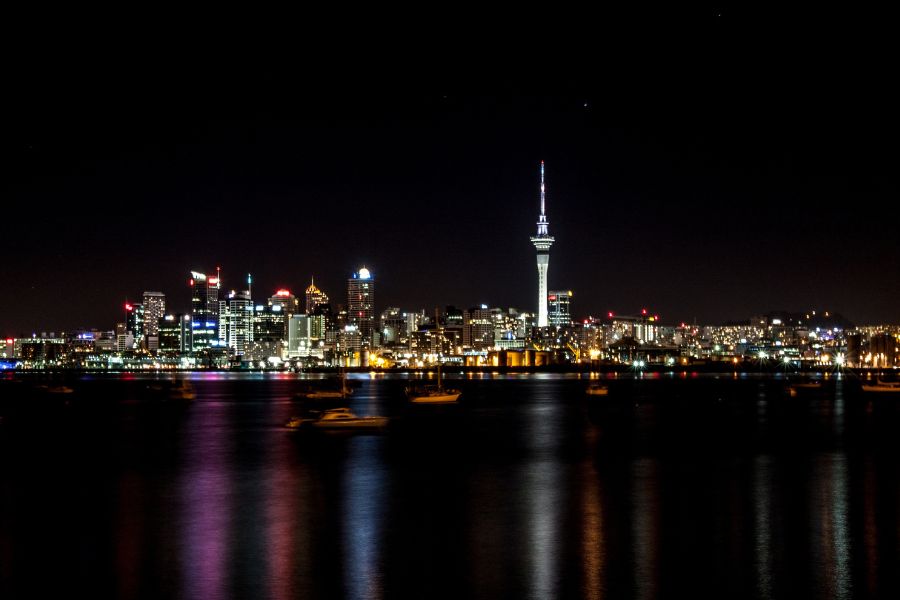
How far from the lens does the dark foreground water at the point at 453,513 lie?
14.5 meters

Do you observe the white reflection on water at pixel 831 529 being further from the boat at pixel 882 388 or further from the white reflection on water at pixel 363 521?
the boat at pixel 882 388

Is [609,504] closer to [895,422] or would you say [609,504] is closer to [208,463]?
[208,463]

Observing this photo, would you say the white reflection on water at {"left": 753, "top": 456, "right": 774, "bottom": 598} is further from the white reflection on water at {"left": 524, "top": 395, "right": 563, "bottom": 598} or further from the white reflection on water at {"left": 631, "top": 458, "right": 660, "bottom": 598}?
the white reflection on water at {"left": 524, "top": 395, "right": 563, "bottom": 598}

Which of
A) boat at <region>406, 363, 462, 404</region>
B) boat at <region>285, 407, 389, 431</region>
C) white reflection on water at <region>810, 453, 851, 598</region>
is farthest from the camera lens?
boat at <region>406, 363, 462, 404</region>

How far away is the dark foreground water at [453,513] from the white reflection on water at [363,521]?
72 millimetres

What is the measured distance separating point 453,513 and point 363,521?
6.15 feet

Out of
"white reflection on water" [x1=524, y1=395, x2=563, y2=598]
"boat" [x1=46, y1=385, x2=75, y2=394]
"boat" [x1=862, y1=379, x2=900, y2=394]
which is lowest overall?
"boat" [x1=862, y1=379, x2=900, y2=394]

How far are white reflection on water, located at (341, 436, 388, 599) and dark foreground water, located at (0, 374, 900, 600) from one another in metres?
0.07

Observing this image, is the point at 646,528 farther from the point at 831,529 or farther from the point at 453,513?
the point at 453,513

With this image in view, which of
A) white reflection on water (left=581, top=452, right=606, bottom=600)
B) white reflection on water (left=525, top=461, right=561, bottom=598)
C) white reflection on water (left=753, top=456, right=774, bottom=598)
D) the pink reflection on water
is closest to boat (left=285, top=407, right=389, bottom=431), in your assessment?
the pink reflection on water

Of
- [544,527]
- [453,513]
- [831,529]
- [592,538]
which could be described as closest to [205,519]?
[453,513]

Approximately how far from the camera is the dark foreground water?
47.7 feet

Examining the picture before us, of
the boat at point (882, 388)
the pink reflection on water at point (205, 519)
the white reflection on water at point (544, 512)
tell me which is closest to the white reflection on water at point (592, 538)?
the white reflection on water at point (544, 512)

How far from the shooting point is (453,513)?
20531 millimetres
